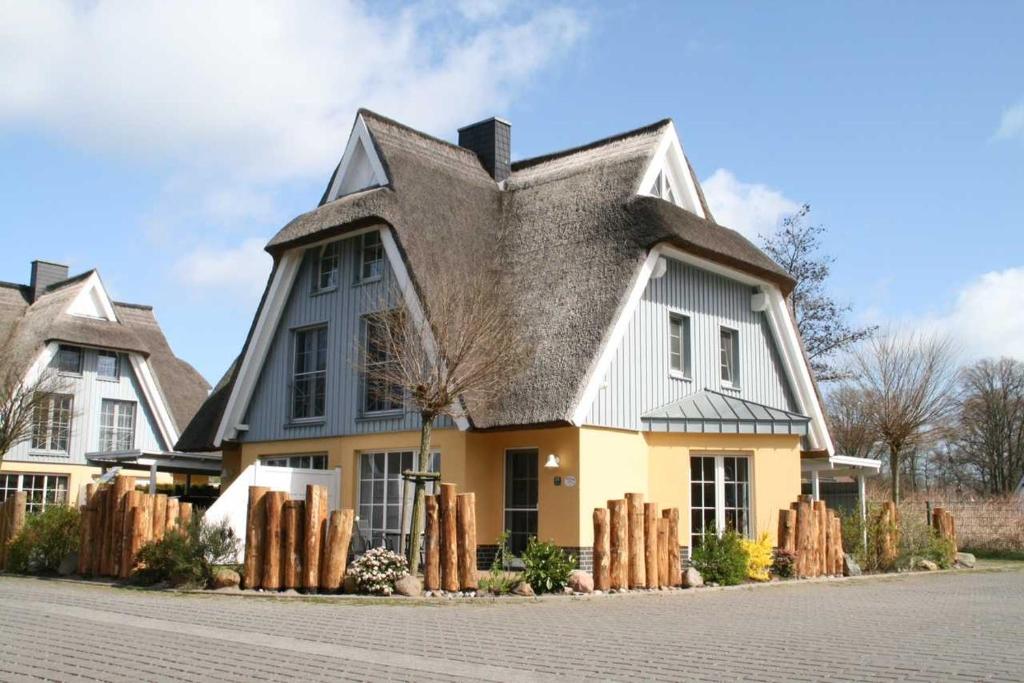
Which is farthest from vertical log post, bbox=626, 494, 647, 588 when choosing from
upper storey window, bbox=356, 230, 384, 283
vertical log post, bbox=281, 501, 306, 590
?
upper storey window, bbox=356, 230, 384, 283

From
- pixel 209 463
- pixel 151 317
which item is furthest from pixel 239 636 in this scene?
pixel 151 317

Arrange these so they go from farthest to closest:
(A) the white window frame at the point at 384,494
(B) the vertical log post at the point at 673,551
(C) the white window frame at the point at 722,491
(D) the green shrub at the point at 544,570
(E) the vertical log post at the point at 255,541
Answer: (A) the white window frame at the point at 384,494 < (C) the white window frame at the point at 722,491 < (B) the vertical log post at the point at 673,551 < (E) the vertical log post at the point at 255,541 < (D) the green shrub at the point at 544,570

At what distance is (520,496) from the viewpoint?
1867 centimetres

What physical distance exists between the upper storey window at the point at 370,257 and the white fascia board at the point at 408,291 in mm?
799

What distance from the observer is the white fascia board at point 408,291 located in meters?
16.9

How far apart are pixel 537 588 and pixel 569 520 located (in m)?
3.44

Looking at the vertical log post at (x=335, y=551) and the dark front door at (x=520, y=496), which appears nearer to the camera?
the vertical log post at (x=335, y=551)

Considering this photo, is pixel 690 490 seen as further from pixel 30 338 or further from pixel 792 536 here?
pixel 30 338

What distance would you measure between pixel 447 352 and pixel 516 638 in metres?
7.08

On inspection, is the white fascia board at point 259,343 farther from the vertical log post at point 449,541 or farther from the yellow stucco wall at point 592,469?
the vertical log post at point 449,541

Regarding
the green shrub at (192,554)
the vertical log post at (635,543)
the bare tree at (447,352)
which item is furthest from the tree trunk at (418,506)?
the vertical log post at (635,543)

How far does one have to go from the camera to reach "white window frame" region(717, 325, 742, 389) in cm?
2117

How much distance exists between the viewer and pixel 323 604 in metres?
12.8

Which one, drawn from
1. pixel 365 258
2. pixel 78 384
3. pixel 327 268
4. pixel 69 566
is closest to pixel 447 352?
pixel 365 258
